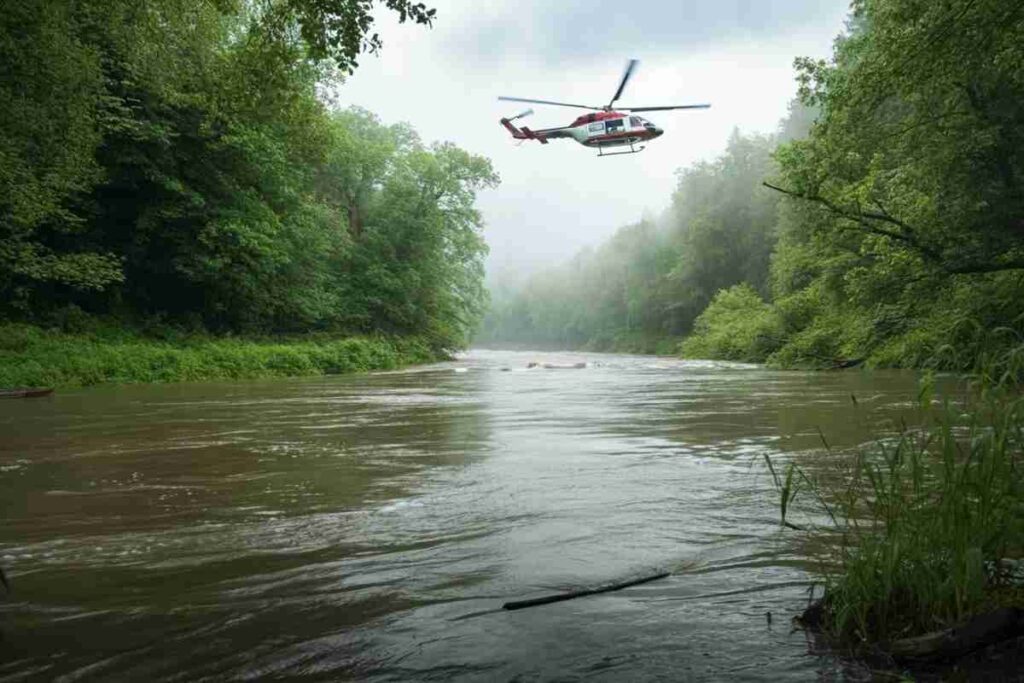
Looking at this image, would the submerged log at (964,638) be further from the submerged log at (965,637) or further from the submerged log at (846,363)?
the submerged log at (846,363)

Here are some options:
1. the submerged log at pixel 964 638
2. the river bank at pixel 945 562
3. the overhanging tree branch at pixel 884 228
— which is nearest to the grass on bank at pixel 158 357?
the overhanging tree branch at pixel 884 228

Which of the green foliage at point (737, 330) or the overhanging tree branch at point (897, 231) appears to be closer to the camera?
the overhanging tree branch at point (897, 231)

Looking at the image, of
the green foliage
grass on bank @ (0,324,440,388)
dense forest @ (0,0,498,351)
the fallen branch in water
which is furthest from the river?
the green foliage

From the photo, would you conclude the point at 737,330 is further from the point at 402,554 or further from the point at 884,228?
the point at 402,554

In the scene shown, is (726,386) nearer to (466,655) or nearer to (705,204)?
(466,655)

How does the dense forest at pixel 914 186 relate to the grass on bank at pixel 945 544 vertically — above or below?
above

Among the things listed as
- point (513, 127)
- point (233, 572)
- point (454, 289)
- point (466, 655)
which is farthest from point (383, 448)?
point (454, 289)

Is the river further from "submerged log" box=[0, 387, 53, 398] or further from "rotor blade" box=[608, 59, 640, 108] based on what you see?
"rotor blade" box=[608, 59, 640, 108]
